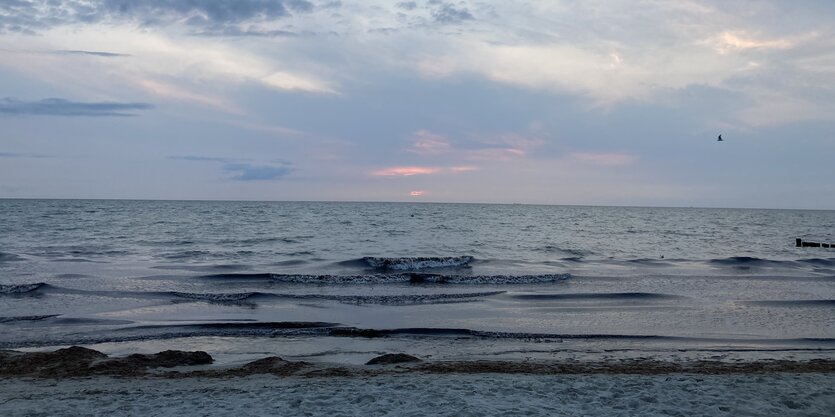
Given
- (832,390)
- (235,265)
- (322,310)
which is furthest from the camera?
(235,265)

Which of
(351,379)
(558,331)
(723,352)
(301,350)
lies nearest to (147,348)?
(301,350)

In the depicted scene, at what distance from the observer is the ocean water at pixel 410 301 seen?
15477 millimetres

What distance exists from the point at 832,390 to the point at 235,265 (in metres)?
29.7

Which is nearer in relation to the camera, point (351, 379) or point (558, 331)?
point (351, 379)

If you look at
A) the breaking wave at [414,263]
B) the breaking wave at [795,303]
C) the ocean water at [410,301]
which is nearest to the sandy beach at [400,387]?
the ocean water at [410,301]

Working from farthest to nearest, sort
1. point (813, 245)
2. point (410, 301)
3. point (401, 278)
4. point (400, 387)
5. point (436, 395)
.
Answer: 1. point (813, 245)
2. point (401, 278)
3. point (410, 301)
4. point (400, 387)
5. point (436, 395)

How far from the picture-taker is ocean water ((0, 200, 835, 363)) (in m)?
15.5

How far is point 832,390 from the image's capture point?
10008mm

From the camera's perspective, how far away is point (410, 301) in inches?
905

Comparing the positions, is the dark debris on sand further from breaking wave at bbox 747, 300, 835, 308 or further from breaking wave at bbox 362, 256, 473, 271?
breaking wave at bbox 362, 256, 473, 271

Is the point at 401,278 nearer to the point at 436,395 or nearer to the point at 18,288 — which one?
the point at 18,288

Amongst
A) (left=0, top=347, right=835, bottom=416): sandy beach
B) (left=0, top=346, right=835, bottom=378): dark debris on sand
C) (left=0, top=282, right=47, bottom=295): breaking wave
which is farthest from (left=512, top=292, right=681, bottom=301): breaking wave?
(left=0, top=282, right=47, bottom=295): breaking wave

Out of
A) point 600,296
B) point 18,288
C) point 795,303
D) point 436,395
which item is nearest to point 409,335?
point 436,395

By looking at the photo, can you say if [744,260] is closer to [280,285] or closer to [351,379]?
[280,285]
